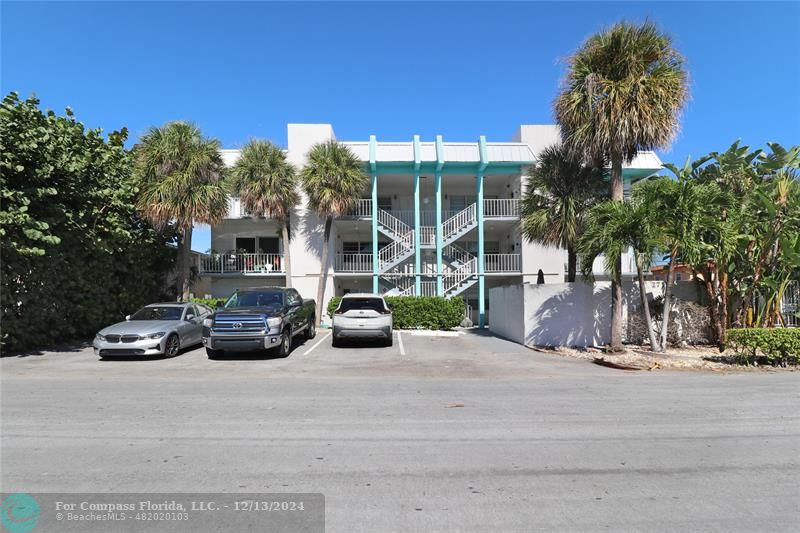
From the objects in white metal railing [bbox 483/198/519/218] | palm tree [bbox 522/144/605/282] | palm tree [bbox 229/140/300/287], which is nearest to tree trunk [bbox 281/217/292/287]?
palm tree [bbox 229/140/300/287]

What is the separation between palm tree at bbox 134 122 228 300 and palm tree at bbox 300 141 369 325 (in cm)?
377

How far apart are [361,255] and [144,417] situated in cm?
1951

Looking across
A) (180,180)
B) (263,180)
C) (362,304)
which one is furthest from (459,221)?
(180,180)

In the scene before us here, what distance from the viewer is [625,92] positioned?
1266 centimetres

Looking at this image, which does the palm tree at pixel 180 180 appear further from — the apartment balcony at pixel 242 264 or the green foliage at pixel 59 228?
the apartment balcony at pixel 242 264

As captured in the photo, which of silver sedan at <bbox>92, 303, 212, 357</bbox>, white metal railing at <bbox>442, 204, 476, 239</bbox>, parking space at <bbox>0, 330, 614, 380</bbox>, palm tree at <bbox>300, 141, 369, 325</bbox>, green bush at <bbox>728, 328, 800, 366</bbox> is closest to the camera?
parking space at <bbox>0, 330, 614, 380</bbox>

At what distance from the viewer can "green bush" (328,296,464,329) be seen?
21.0 m

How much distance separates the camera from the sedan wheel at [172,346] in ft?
42.0

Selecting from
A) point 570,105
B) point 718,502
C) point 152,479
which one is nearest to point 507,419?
point 718,502

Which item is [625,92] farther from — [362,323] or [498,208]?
[498,208]

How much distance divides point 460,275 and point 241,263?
11527 millimetres

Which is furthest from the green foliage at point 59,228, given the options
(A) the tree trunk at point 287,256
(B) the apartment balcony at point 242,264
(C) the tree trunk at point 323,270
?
(C) the tree trunk at point 323,270

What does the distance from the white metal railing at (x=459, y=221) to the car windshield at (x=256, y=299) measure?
508 inches

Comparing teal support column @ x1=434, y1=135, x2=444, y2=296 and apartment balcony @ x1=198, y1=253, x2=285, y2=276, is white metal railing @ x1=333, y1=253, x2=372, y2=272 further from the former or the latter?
teal support column @ x1=434, y1=135, x2=444, y2=296
